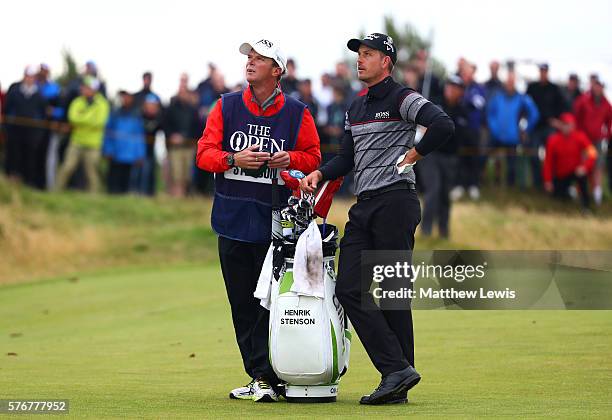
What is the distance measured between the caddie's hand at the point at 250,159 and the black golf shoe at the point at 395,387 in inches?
66.9

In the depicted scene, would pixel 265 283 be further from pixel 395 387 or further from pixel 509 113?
pixel 509 113

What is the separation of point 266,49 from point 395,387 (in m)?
2.54

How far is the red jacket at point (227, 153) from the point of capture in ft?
31.9

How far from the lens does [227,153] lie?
972 centimetres

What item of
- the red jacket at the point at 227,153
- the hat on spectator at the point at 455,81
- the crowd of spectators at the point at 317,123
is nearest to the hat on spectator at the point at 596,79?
the crowd of spectators at the point at 317,123

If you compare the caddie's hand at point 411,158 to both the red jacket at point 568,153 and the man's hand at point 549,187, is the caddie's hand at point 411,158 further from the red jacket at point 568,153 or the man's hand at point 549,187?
the man's hand at point 549,187

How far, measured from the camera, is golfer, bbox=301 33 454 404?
919 cm

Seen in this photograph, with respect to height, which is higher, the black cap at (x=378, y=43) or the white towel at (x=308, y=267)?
the black cap at (x=378, y=43)

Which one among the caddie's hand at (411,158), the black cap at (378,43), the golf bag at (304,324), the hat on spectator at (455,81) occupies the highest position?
the black cap at (378,43)

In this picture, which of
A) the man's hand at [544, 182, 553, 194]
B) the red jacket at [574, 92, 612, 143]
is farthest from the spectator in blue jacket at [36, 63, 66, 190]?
the red jacket at [574, 92, 612, 143]

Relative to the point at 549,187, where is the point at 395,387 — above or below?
above

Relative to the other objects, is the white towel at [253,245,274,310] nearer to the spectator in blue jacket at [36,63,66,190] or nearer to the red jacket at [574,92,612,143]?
the red jacket at [574,92,612,143]

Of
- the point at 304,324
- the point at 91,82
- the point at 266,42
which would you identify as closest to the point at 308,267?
the point at 304,324

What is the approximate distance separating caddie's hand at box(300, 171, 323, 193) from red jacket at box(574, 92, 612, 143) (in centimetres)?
1659
